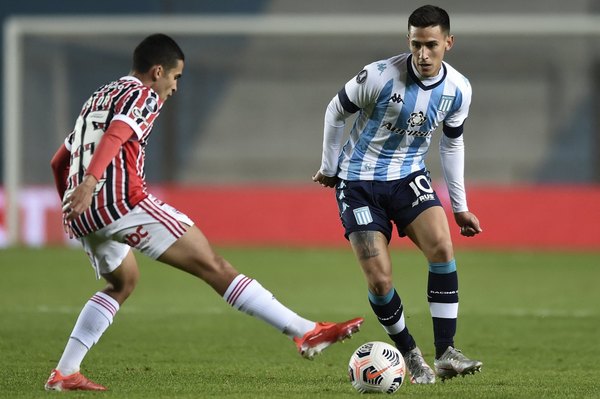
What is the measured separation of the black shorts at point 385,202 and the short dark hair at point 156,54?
1.35m

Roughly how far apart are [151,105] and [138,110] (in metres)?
0.09

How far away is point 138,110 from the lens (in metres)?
5.74

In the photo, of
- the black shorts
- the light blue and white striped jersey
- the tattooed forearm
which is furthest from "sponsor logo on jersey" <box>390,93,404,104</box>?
the tattooed forearm

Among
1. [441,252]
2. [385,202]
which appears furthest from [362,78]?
[441,252]

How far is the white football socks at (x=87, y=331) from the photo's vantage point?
599 centimetres

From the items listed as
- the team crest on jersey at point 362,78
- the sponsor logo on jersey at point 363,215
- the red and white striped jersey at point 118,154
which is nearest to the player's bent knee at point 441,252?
the sponsor logo on jersey at point 363,215

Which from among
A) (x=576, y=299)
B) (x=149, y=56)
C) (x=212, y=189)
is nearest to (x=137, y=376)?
(x=149, y=56)

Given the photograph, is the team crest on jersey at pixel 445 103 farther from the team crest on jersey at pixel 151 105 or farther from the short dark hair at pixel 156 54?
the team crest on jersey at pixel 151 105

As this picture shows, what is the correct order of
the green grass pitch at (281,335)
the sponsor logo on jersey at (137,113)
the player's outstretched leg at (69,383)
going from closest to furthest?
the sponsor logo on jersey at (137,113)
the player's outstretched leg at (69,383)
the green grass pitch at (281,335)

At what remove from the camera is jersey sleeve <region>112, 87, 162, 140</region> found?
18.7ft

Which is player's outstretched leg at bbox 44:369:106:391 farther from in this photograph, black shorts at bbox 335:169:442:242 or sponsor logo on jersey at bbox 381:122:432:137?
sponsor logo on jersey at bbox 381:122:432:137

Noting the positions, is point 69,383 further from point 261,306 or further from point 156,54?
point 156,54

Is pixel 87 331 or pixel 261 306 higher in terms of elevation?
pixel 261 306

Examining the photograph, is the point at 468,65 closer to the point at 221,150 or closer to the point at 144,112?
the point at 221,150
